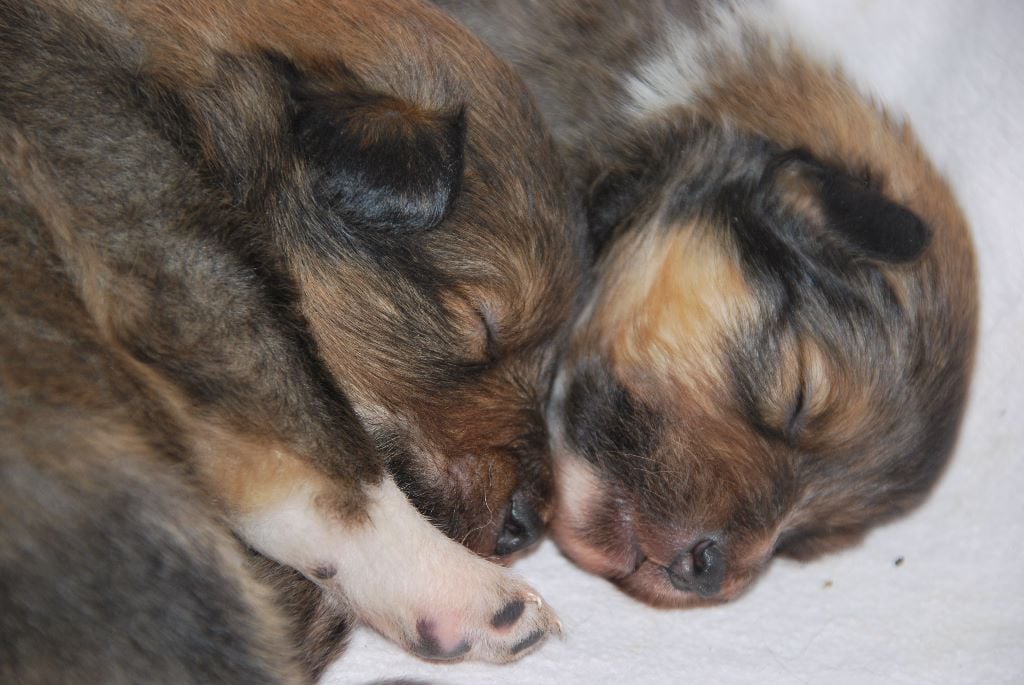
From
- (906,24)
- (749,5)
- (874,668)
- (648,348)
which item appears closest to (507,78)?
(648,348)

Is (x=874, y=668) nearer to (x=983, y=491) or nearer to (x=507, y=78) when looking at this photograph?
(x=983, y=491)

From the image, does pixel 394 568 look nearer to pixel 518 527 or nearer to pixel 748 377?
pixel 518 527

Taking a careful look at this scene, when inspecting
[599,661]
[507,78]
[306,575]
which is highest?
[507,78]

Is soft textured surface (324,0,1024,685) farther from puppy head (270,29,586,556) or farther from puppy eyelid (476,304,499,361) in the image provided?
puppy eyelid (476,304,499,361)

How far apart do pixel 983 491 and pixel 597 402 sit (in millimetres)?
1415

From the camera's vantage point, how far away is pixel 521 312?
2645 mm

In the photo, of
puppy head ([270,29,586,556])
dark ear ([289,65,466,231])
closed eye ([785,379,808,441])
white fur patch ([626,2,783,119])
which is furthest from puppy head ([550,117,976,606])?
dark ear ([289,65,466,231])

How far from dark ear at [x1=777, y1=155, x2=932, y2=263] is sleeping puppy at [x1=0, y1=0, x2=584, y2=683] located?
0.64 m

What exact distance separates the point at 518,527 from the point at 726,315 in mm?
733

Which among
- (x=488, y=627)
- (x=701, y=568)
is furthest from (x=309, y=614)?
(x=701, y=568)

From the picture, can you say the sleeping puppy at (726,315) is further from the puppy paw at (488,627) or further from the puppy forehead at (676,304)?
the puppy paw at (488,627)

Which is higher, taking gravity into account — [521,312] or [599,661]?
[521,312]

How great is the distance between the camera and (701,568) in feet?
9.12

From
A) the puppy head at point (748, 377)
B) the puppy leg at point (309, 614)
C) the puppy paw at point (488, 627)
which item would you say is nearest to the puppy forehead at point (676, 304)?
the puppy head at point (748, 377)
